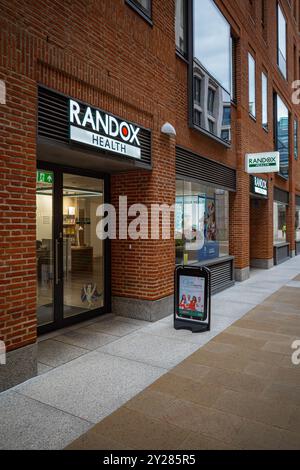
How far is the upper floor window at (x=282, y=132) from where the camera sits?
17781 mm

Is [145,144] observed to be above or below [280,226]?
above

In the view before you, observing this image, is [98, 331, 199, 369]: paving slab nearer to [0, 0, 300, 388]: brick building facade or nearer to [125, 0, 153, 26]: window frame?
[0, 0, 300, 388]: brick building facade

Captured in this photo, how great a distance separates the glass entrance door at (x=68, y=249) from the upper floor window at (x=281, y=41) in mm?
15414

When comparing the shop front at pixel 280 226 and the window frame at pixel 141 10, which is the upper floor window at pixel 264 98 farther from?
the window frame at pixel 141 10

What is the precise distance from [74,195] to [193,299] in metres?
2.91

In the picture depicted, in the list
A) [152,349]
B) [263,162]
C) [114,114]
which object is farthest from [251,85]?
[152,349]

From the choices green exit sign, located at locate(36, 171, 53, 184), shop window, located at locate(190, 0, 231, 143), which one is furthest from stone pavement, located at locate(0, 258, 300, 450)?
shop window, located at locate(190, 0, 231, 143)

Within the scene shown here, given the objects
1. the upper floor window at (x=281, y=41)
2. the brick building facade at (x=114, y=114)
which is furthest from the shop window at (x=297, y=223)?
the brick building facade at (x=114, y=114)

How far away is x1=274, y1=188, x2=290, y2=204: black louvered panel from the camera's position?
17922 mm

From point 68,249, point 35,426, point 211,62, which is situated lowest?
point 35,426

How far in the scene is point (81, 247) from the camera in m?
6.98

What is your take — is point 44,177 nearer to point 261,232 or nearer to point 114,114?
point 114,114

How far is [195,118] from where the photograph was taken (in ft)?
29.1

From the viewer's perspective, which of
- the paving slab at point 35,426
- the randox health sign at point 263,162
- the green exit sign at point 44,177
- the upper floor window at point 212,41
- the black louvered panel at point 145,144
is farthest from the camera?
the randox health sign at point 263,162
